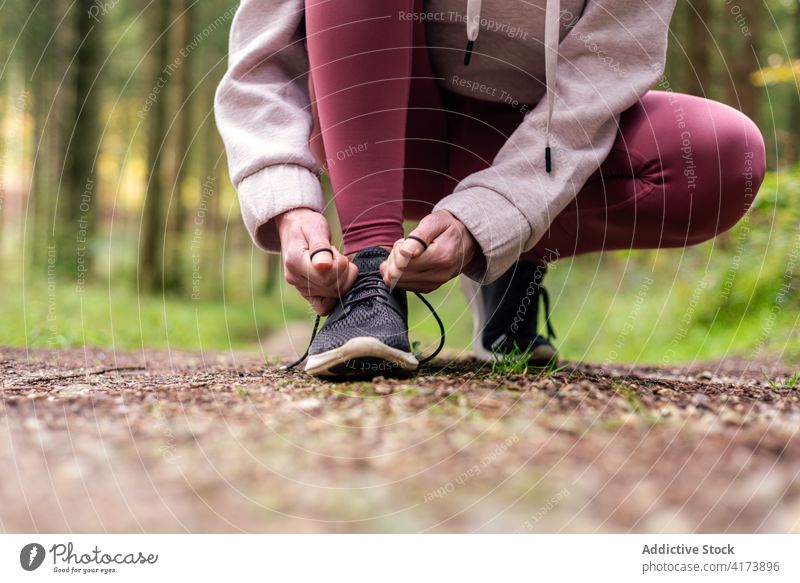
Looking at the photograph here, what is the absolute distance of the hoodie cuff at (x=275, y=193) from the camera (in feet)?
5.33

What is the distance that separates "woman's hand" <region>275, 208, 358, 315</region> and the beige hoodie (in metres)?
0.05

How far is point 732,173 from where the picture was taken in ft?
5.77

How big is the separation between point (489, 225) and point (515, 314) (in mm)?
726

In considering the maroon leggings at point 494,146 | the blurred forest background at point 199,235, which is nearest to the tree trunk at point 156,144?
the blurred forest background at point 199,235

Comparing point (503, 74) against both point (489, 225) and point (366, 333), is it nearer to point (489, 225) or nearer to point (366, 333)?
point (489, 225)

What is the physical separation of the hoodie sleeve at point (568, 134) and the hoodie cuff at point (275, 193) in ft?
1.09

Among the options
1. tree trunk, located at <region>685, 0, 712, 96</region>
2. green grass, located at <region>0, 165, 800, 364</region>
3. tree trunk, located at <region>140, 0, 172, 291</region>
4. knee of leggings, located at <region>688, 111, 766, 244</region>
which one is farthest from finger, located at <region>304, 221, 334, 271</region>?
tree trunk, located at <region>140, 0, 172, 291</region>

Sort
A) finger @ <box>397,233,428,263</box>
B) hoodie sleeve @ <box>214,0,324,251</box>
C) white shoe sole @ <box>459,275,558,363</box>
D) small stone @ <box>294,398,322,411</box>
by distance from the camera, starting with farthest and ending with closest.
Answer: white shoe sole @ <box>459,275,558,363</box>
hoodie sleeve @ <box>214,0,324,251</box>
finger @ <box>397,233,428,263</box>
small stone @ <box>294,398,322,411</box>

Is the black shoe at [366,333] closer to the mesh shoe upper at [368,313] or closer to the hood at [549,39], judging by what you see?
the mesh shoe upper at [368,313]

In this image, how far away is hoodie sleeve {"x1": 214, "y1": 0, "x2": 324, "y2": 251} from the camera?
165 cm

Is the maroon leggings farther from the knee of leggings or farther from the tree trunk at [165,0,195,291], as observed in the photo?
the tree trunk at [165,0,195,291]

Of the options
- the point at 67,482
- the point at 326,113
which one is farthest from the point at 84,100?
the point at 67,482

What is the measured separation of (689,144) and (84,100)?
7.87 m

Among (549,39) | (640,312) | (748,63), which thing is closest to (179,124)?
(640,312)
